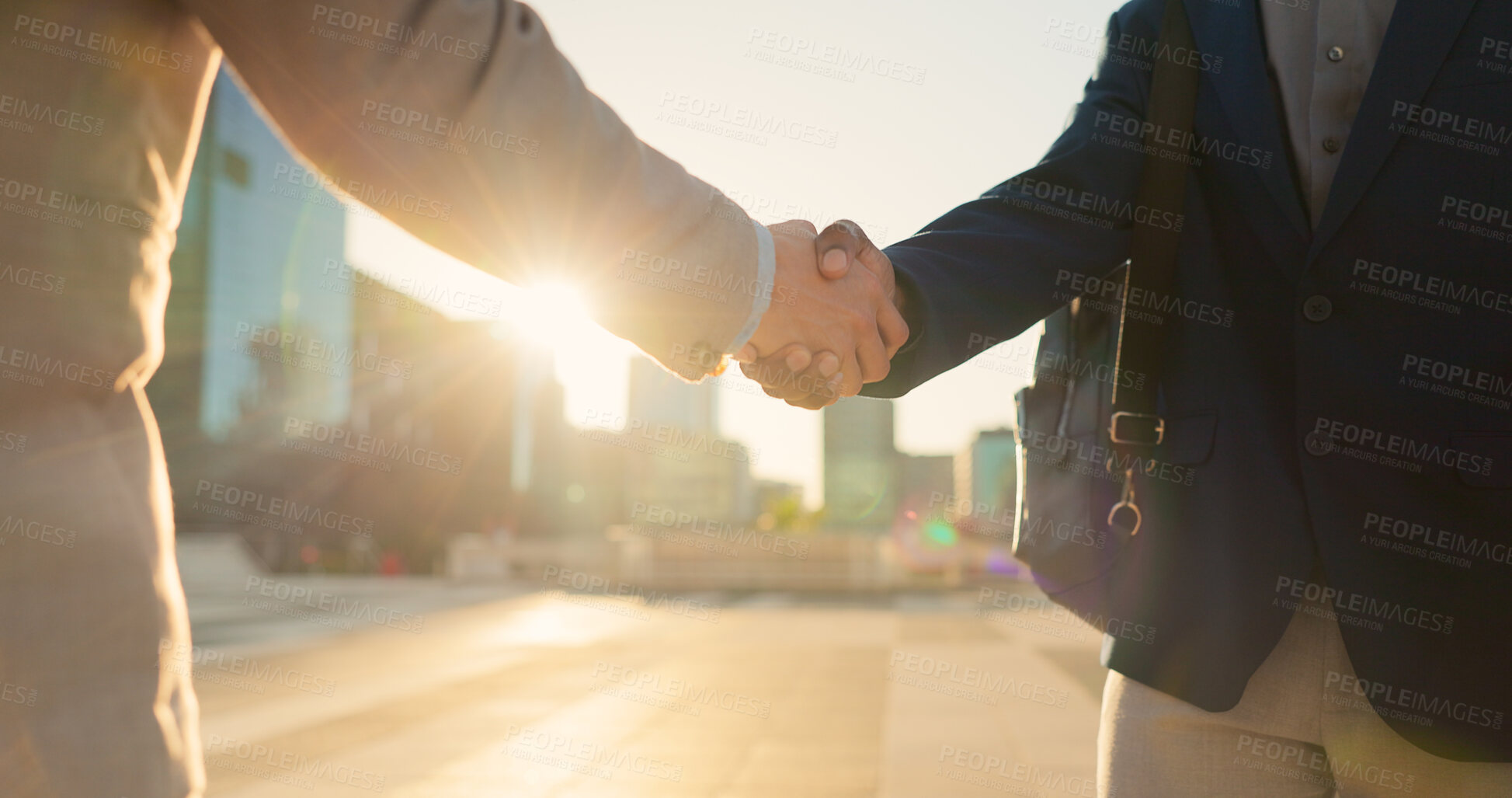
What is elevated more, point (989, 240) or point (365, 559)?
point (989, 240)

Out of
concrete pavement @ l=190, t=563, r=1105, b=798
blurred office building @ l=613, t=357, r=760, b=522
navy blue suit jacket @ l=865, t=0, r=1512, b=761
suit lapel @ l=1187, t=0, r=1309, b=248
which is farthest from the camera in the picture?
blurred office building @ l=613, t=357, r=760, b=522

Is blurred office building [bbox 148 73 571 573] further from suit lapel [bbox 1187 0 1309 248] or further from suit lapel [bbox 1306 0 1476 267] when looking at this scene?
suit lapel [bbox 1306 0 1476 267]

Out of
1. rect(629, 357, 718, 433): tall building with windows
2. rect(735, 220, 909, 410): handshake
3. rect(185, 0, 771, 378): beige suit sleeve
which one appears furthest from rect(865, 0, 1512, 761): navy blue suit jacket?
rect(629, 357, 718, 433): tall building with windows

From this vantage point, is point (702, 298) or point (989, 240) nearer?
point (702, 298)

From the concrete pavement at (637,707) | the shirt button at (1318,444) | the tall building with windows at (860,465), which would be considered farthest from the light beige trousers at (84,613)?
the tall building with windows at (860,465)

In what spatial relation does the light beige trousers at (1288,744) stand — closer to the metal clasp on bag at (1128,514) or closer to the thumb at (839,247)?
the metal clasp on bag at (1128,514)

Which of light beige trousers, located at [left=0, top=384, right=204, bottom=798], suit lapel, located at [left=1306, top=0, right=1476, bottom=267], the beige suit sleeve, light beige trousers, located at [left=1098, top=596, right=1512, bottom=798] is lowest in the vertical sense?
light beige trousers, located at [left=1098, top=596, right=1512, bottom=798]

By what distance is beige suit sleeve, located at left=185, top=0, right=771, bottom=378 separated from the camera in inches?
35.3

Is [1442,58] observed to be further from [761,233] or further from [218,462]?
[218,462]

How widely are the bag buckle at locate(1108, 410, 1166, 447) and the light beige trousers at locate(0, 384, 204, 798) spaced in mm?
1256

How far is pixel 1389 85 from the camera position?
4.42 ft

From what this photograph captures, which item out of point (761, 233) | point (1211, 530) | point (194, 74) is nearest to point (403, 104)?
point (194, 74)

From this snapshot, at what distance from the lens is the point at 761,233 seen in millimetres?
1351

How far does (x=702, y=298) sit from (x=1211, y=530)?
0.81m
